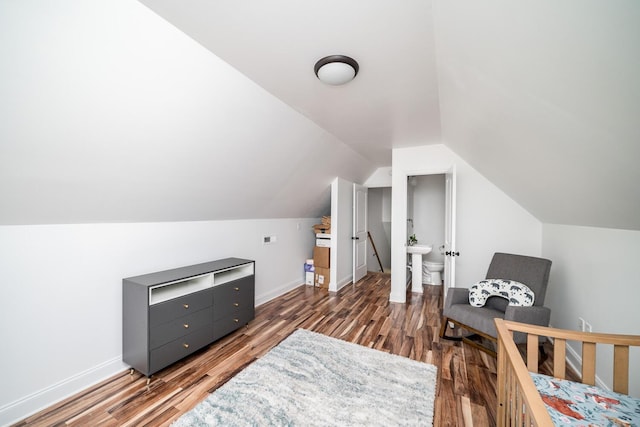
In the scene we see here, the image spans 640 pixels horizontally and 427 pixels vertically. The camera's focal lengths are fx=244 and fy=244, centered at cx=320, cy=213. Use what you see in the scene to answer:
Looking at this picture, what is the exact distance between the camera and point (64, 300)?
183cm

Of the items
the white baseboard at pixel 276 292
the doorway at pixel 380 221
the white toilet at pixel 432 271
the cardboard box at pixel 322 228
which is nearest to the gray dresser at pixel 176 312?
the white baseboard at pixel 276 292

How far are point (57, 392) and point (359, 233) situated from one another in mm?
4224

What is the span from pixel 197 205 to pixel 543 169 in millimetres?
3073

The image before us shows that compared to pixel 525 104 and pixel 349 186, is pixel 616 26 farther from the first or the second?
pixel 349 186

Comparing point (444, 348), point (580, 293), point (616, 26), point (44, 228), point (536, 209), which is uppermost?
point (616, 26)

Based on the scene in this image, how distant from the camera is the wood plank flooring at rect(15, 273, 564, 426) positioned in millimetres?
1660

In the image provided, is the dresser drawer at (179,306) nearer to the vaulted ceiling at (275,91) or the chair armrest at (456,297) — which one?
the vaulted ceiling at (275,91)

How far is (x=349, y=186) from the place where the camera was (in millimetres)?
4672

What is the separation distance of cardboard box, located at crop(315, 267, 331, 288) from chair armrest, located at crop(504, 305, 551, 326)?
2.75 m

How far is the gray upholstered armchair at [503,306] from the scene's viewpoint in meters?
2.10

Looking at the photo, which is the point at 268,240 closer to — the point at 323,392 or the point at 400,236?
the point at 400,236

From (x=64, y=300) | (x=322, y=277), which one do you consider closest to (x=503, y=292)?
(x=322, y=277)

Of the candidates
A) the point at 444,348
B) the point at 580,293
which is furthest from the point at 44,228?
the point at 580,293

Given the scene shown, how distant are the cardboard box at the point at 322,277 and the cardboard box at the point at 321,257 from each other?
7 centimetres
